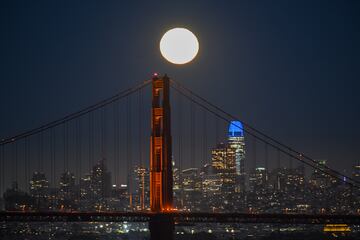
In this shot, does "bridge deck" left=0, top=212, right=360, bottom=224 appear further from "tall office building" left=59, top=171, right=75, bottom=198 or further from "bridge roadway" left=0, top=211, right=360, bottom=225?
"tall office building" left=59, top=171, right=75, bottom=198

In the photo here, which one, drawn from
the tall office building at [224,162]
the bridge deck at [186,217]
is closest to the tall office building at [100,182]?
the tall office building at [224,162]

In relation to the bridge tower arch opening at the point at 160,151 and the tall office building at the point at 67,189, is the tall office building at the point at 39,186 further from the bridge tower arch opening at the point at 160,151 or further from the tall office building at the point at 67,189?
the bridge tower arch opening at the point at 160,151

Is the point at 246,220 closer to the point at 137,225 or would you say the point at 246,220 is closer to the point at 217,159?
the point at 217,159

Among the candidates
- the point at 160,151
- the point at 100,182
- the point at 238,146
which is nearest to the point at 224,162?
the point at 238,146

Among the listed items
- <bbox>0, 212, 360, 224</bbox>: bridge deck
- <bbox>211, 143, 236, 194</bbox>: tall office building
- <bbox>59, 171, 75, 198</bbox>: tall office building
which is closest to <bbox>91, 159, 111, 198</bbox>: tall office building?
<bbox>59, 171, 75, 198</bbox>: tall office building

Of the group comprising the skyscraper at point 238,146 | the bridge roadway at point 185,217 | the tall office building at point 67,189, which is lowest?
the bridge roadway at point 185,217

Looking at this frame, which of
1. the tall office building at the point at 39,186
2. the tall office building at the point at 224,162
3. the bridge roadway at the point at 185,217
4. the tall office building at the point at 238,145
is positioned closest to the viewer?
the bridge roadway at the point at 185,217

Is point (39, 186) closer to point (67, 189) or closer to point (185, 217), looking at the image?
point (67, 189)

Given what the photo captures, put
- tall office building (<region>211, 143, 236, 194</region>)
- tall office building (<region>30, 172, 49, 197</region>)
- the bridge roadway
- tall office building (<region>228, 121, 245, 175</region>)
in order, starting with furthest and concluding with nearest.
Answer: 1. tall office building (<region>228, 121, 245, 175</region>)
2. tall office building (<region>30, 172, 49, 197</region>)
3. tall office building (<region>211, 143, 236, 194</region>)
4. the bridge roadway

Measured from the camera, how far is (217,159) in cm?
9212

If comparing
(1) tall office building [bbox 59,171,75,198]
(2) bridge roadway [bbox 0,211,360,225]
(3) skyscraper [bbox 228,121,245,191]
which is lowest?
(2) bridge roadway [bbox 0,211,360,225]

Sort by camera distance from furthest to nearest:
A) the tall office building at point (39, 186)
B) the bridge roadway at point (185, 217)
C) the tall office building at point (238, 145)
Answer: the tall office building at point (238, 145)
the tall office building at point (39, 186)
the bridge roadway at point (185, 217)

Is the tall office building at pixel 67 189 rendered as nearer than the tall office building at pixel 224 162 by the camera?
No

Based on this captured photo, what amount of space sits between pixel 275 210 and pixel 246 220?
197ft
